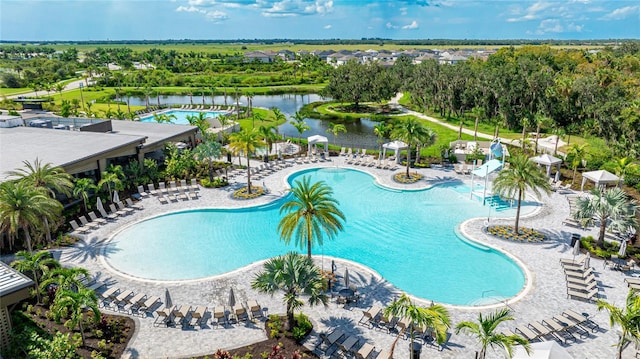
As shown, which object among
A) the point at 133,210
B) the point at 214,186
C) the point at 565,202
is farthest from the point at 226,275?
the point at 565,202

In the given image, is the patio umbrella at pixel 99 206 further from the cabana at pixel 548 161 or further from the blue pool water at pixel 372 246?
the cabana at pixel 548 161

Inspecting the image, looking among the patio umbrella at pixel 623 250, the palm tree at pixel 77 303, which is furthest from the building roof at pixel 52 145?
the patio umbrella at pixel 623 250

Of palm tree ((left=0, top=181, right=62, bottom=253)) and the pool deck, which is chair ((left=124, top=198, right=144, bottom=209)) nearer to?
the pool deck

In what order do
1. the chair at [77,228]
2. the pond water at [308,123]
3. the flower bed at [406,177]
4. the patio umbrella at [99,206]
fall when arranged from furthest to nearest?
the pond water at [308,123]
the flower bed at [406,177]
the patio umbrella at [99,206]
the chair at [77,228]

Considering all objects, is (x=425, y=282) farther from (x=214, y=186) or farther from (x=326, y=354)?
(x=214, y=186)

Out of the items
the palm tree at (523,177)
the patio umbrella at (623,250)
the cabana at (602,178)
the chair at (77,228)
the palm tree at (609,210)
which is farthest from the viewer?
the cabana at (602,178)

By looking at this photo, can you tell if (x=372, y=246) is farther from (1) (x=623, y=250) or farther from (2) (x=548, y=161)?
(2) (x=548, y=161)

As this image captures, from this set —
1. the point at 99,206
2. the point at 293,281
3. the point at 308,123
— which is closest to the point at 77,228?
the point at 99,206
